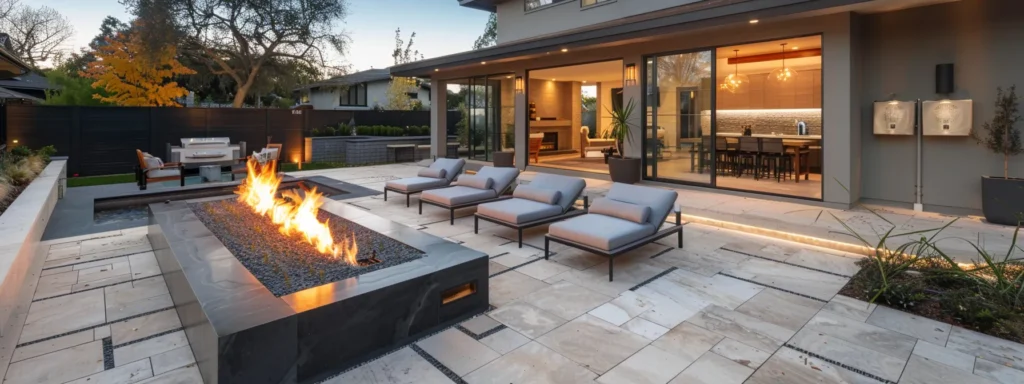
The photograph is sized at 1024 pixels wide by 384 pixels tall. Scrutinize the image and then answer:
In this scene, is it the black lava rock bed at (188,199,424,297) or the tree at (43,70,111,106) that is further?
the tree at (43,70,111,106)

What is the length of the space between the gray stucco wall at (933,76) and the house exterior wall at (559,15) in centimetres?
476

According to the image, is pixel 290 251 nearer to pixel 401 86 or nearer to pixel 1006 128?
pixel 1006 128

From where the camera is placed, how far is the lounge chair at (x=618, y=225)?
14.8 ft

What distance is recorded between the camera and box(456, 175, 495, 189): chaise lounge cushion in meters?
7.43

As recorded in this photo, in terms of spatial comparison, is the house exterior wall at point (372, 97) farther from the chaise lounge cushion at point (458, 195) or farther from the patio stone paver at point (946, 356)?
the patio stone paver at point (946, 356)

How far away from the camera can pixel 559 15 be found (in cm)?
1333

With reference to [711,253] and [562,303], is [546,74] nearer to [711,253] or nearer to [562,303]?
[711,253]

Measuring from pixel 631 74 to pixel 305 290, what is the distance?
792 centimetres

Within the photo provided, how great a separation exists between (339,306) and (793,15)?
6881mm

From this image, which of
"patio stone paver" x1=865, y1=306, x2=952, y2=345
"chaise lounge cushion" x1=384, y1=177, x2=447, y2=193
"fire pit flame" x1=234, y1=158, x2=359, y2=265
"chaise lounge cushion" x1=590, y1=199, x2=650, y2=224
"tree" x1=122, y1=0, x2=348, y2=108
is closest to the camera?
"patio stone paver" x1=865, y1=306, x2=952, y2=345

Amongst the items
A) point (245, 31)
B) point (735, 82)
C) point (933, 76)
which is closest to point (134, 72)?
point (245, 31)

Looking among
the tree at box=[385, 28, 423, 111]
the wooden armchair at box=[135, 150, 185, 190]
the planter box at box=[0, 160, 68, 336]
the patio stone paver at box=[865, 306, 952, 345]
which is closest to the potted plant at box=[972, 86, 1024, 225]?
the patio stone paver at box=[865, 306, 952, 345]

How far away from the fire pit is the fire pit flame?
0.02m

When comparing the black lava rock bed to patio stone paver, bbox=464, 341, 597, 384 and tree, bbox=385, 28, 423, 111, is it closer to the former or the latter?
patio stone paver, bbox=464, 341, 597, 384
